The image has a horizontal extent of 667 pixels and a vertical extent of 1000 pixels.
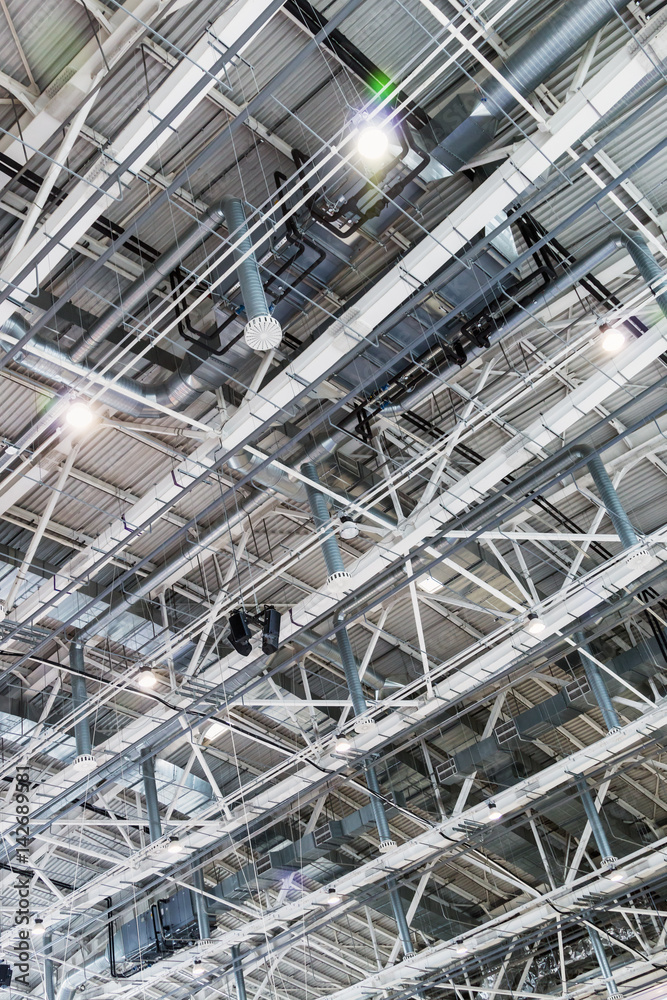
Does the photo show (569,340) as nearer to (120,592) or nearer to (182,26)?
(182,26)

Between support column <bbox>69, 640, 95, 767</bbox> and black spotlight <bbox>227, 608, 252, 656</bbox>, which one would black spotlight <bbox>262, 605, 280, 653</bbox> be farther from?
support column <bbox>69, 640, 95, 767</bbox>

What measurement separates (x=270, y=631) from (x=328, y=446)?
4.14 metres

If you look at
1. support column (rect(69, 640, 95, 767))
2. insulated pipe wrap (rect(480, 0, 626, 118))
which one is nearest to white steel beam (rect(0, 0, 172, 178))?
insulated pipe wrap (rect(480, 0, 626, 118))

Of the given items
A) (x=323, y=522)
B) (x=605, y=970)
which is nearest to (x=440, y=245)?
(x=323, y=522)

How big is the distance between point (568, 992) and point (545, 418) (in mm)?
25723

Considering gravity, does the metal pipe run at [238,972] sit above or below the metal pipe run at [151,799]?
below

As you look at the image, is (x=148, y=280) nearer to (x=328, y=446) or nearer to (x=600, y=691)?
(x=328, y=446)

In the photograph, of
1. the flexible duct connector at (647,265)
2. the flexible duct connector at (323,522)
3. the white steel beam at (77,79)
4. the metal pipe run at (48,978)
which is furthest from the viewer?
the metal pipe run at (48,978)

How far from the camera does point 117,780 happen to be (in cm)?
2734

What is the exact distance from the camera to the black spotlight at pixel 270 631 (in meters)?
20.0

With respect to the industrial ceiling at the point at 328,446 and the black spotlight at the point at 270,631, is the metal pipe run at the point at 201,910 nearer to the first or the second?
the industrial ceiling at the point at 328,446

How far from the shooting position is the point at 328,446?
20.1 meters

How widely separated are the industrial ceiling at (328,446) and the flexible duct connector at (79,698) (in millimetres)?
92

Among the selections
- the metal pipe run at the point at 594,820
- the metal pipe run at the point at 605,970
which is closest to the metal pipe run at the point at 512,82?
the metal pipe run at the point at 594,820
